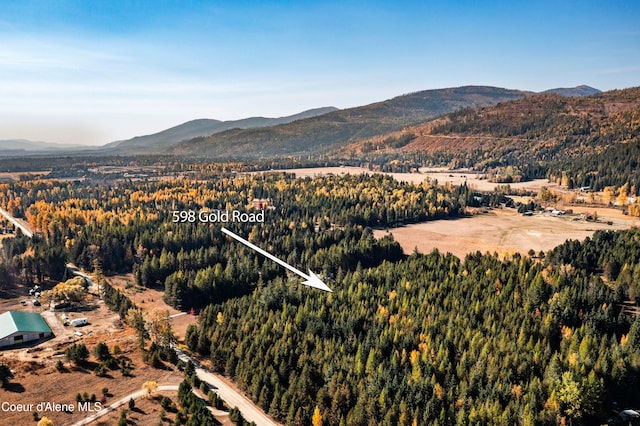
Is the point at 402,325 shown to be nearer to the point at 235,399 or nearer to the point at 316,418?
the point at 316,418

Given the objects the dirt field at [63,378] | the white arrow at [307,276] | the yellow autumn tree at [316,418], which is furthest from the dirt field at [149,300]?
the yellow autumn tree at [316,418]

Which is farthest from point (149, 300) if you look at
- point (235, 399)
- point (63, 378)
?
point (235, 399)

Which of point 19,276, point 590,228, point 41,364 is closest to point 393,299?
point 41,364

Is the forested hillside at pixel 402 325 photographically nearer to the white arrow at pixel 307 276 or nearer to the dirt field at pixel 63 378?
the white arrow at pixel 307 276

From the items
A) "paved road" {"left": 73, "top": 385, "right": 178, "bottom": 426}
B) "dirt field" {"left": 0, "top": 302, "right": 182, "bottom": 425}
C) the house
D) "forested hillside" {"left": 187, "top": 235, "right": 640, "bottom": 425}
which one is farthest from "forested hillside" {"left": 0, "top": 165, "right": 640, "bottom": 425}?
the house

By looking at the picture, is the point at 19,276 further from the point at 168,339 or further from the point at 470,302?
the point at 470,302

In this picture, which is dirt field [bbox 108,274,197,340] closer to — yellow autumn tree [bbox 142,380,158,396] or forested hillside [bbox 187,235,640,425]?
forested hillside [bbox 187,235,640,425]
